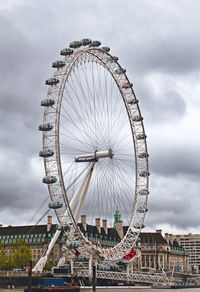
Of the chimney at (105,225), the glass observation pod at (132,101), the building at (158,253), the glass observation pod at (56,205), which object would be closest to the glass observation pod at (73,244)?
the glass observation pod at (56,205)

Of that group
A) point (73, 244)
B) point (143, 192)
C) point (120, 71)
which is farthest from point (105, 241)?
point (73, 244)

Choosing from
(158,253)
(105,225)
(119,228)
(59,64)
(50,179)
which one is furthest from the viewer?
(158,253)

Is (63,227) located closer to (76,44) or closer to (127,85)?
(76,44)

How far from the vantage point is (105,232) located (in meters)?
127

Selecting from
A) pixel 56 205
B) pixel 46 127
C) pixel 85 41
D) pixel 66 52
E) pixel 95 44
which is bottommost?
pixel 56 205

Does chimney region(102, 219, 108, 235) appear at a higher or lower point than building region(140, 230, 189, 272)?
higher

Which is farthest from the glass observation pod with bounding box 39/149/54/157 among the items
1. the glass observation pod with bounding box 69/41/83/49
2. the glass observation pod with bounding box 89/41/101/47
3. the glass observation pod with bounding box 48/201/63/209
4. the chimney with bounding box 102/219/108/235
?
the chimney with bounding box 102/219/108/235

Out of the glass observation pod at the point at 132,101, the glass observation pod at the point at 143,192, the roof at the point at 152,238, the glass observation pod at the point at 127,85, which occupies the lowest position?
the glass observation pod at the point at 143,192

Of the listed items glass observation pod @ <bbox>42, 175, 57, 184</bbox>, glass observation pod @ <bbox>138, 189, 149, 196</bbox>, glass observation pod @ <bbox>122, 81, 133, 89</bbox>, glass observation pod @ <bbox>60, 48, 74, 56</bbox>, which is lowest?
glass observation pod @ <bbox>42, 175, 57, 184</bbox>

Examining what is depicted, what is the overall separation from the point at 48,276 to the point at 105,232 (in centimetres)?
5673

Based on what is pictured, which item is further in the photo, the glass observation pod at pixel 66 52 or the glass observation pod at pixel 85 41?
the glass observation pod at pixel 85 41

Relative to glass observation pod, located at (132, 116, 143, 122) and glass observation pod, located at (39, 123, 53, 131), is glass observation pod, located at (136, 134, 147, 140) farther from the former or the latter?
glass observation pod, located at (39, 123, 53, 131)

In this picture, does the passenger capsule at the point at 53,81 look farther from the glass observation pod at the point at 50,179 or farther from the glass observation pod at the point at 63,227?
the glass observation pod at the point at 63,227

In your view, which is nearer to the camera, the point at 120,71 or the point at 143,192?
the point at 120,71
